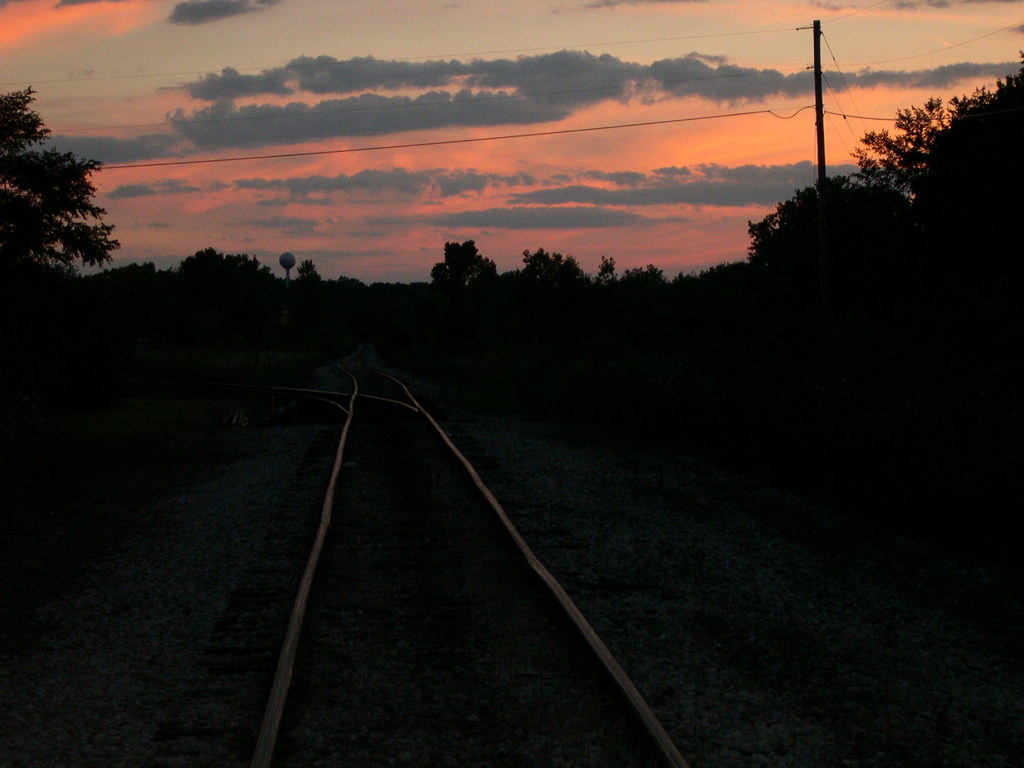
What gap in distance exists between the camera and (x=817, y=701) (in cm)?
534

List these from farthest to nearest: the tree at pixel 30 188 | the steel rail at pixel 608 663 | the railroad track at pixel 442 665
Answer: the tree at pixel 30 188
the railroad track at pixel 442 665
the steel rail at pixel 608 663

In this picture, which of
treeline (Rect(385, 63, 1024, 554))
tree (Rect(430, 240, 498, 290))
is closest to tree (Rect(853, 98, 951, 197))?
treeline (Rect(385, 63, 1024, 554))

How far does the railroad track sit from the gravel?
0.28 meters

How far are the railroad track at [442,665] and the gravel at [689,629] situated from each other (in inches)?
11.0

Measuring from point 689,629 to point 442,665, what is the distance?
1.83 metres

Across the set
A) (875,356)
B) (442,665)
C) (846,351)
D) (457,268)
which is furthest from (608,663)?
(457,268)

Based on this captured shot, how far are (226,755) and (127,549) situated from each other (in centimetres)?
533

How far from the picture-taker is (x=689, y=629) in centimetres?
654

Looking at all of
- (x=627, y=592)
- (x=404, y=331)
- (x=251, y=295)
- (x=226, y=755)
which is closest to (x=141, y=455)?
(x=627, y=592)

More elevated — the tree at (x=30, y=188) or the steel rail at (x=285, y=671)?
the tree at (x=30, y=188)

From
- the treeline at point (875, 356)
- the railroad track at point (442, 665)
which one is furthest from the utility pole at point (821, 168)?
the railroad track at point (442, 665)

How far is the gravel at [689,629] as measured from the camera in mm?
4828

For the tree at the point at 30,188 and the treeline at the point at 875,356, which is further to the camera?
the tree at the point at 30,188

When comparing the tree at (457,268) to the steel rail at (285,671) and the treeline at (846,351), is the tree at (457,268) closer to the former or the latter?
the treeline at (846,351)
